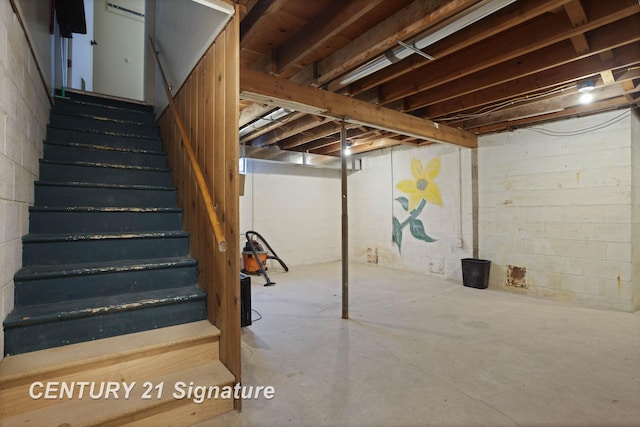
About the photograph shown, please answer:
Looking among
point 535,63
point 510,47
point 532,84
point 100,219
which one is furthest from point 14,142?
point 532,84

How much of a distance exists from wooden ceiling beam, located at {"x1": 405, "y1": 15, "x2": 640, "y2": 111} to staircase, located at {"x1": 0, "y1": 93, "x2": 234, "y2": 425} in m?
3.01

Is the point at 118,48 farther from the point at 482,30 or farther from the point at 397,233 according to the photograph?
the point at 397,233

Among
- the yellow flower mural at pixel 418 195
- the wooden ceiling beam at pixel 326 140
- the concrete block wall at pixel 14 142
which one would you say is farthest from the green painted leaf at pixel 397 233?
the concrete block wall at pixel 14 142

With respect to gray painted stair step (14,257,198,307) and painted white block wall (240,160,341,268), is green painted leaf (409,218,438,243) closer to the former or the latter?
painted white block wall (240,160,341,268)

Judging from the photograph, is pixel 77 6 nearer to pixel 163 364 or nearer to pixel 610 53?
pixel 163 364

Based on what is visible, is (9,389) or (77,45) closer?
(9,389)

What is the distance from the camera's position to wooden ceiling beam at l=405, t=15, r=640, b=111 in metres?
2.35

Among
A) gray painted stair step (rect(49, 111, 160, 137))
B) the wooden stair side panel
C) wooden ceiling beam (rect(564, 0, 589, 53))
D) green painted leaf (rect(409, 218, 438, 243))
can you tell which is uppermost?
wooden ceiling beam (rect(564, 0, 589, 53))

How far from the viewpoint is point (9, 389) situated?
4.41ft

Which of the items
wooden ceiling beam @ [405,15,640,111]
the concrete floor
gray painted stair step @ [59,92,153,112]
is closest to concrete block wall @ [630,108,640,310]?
the concrete floor

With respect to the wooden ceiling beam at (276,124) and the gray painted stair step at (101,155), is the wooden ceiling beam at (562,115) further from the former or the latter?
the gray painted stair step at (101,155)

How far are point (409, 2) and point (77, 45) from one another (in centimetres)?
467

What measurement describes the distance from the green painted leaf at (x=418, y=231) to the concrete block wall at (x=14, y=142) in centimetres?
531

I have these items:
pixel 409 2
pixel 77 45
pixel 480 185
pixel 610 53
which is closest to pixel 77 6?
pixel 77 45
